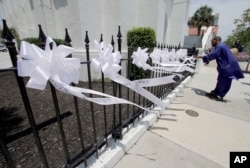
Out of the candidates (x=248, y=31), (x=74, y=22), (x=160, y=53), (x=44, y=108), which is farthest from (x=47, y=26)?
(x=248, y=31)

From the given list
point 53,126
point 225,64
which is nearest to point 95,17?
point 53,126

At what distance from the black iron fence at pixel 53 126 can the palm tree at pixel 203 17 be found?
3428cm

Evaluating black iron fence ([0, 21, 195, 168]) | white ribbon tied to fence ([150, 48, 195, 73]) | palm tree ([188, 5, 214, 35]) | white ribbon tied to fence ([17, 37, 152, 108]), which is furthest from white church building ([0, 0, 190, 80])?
palm tree ([188, 5, 214, 35])

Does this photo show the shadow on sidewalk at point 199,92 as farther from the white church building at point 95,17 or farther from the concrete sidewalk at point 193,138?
the white church building at point 95,17

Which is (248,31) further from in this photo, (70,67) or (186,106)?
(70,67)

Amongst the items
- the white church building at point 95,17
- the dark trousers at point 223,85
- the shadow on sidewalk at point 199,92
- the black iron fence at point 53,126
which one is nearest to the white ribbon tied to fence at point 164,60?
the black iron fence at point 53,126

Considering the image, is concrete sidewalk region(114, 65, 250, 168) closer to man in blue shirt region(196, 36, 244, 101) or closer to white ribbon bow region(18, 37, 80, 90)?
→ man in blue shirt region(196, 36, 244, 101)

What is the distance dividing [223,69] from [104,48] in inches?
157

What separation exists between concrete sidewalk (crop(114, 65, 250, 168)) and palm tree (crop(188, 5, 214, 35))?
3315 centimetres

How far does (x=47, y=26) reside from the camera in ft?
24.2

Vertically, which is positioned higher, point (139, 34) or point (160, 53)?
point (139, 34)

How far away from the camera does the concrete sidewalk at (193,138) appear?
2066 millimetres

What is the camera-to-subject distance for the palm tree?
3067 centimetres

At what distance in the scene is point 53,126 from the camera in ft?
8.60
